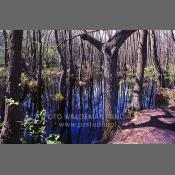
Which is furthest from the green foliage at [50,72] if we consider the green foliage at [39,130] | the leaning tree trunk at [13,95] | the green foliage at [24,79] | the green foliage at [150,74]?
the green foliage at [150,74]

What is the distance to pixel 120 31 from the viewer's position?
7.89 metres

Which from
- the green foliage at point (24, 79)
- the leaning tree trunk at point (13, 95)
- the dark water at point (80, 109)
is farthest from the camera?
the dark water at point (80, 109)

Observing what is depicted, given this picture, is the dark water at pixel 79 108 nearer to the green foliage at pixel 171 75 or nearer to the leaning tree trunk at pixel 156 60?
the leaning tree trunk at pixel 156 60

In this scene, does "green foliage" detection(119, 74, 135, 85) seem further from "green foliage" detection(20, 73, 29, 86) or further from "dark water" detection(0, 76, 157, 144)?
"green foliage" detection(20, 73, 29, 86)

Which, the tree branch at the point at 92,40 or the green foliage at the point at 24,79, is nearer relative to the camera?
the green foliage at the point at 24,79

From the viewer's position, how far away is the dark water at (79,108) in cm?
789

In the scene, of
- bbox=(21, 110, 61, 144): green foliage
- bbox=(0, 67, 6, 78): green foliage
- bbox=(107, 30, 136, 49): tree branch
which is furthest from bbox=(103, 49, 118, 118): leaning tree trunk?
bbox=(0, 67, 6, 78): green foliage

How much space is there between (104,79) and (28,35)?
1.40 metres

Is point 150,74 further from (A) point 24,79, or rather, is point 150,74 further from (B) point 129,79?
(A) point 24,79

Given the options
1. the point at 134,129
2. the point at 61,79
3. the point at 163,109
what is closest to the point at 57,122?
the point at 61,79

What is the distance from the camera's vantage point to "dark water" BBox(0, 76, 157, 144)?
25.9 ft

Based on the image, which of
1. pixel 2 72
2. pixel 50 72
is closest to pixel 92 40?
pixel 50 72

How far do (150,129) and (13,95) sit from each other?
7.32ft

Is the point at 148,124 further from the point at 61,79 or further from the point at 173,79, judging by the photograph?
the point at 61,79
